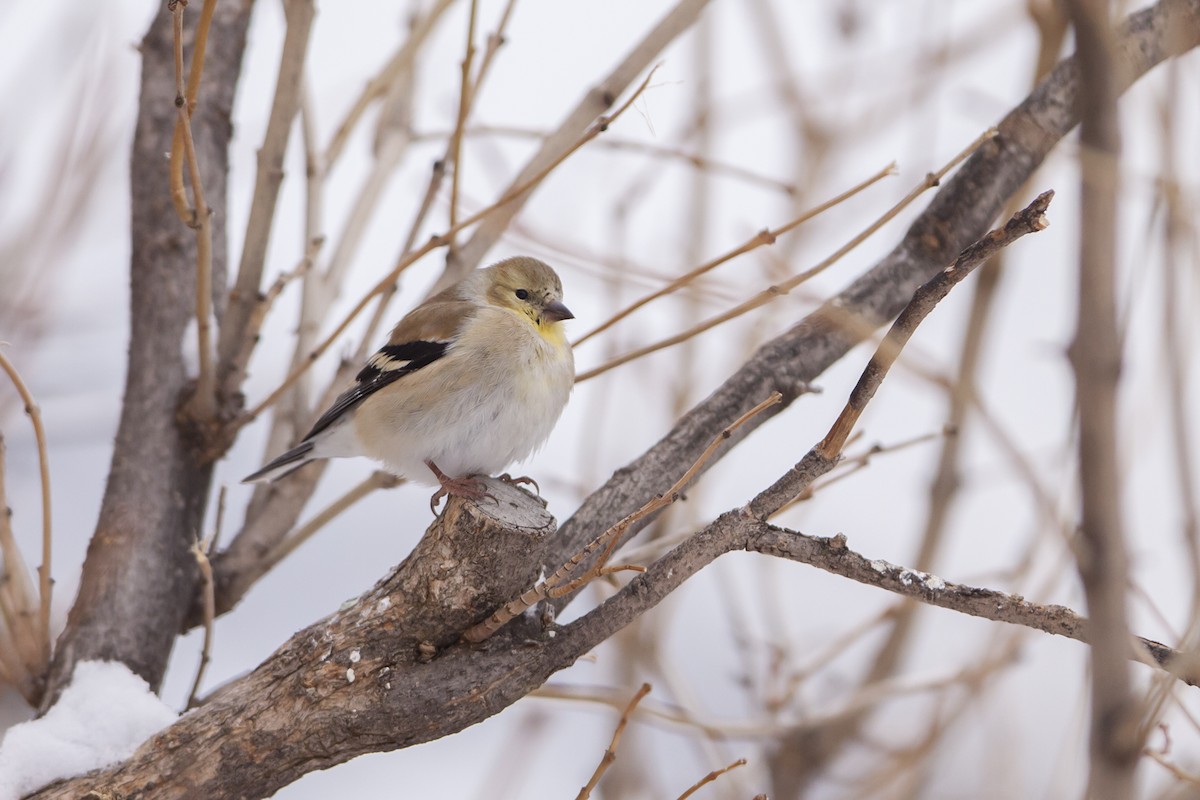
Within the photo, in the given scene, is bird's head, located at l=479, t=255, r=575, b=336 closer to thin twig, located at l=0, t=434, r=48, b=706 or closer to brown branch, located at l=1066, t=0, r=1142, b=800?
thin twig, located at l=0, t=434, r=48, b=706

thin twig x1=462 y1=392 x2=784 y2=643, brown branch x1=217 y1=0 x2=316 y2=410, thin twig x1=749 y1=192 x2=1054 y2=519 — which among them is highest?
brown branch x1=217 y1=0 x2=316 y2=410

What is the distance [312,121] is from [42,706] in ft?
5.16

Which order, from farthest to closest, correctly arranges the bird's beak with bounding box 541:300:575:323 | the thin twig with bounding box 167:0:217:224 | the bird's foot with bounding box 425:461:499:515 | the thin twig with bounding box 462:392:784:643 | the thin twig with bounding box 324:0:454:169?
the bird's beak with bounding box 541:300:575:323 < the thin twig with bounding box 324:0:454:169 < the bird's foot with bounding box 425:461:499:515 < the thin twig with bounding box 167:0:217:224 < the thin twig with bounding box 462:392:784:643

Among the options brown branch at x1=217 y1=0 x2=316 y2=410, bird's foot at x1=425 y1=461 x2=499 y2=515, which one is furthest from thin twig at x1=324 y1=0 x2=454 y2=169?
bird's foot at x1=425 y1=461 x2=499 y2=515

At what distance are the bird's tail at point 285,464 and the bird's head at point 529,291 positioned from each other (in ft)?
2.60

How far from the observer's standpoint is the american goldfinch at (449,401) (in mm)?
2889

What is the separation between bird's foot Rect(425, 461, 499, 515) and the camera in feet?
6.86

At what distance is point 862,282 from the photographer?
2729mm

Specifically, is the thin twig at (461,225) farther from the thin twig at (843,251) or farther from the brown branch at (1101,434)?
the brown branch at (1101,434)

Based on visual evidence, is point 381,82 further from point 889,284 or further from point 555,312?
point 889,284

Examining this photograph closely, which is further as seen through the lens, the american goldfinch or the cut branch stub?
the american goldfinch

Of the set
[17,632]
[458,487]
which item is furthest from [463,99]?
[17,632]

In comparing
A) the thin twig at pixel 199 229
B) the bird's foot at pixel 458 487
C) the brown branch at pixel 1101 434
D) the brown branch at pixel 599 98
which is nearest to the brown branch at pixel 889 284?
the bird's foot at pixel 458 487

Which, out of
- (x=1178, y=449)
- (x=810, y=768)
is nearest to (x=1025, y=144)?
(x=1178, y=449)
